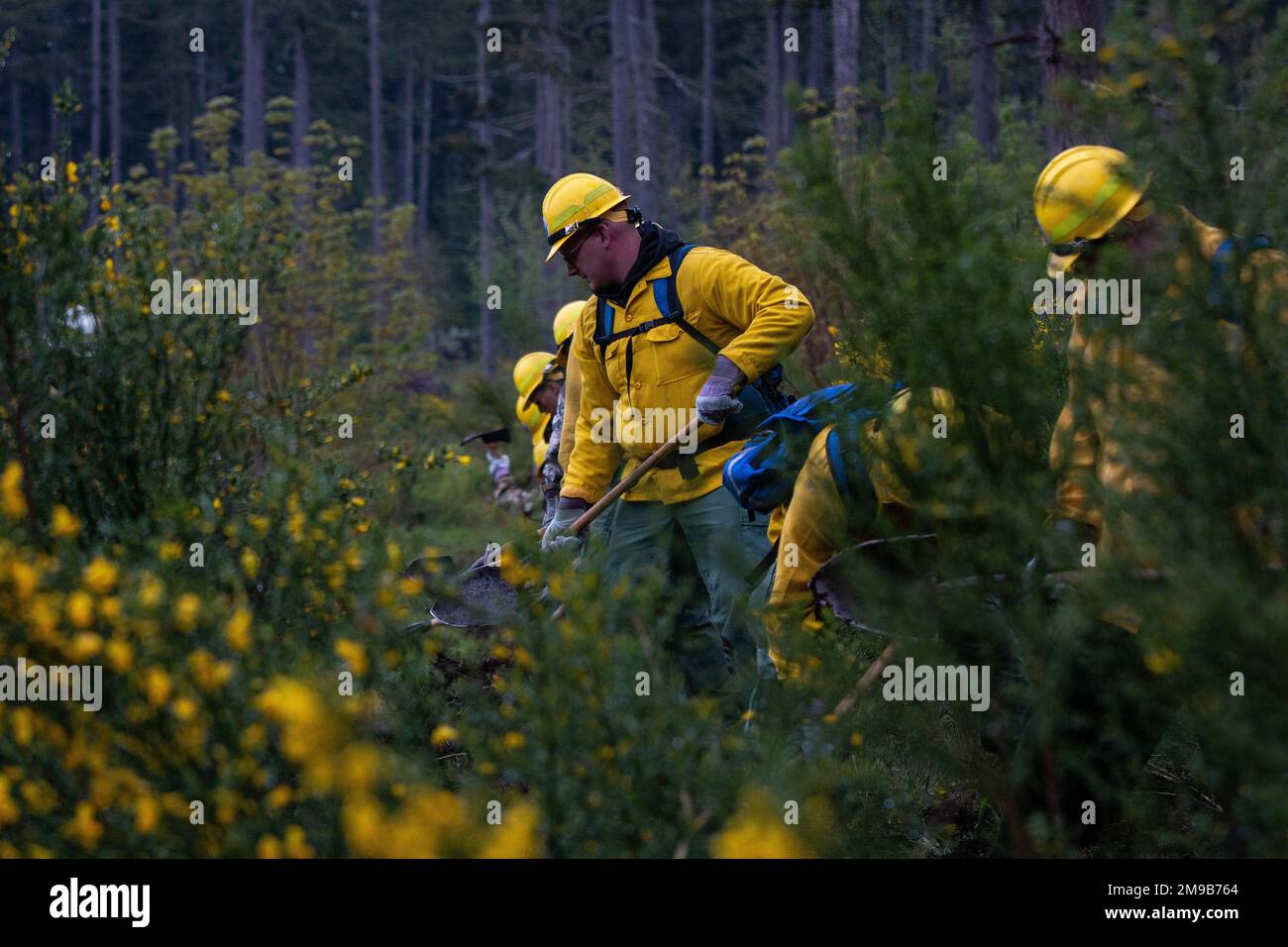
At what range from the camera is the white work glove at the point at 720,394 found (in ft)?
14.6

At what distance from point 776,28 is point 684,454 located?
86.1ft

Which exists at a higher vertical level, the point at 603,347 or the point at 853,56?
the point at 853,56

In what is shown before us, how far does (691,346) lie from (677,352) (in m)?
0.06

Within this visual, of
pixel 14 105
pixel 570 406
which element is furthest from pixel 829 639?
pixel 14 105

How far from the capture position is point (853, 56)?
50.5ft

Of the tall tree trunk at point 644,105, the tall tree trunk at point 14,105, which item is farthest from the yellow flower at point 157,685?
the tall tree trunk at point 14,105

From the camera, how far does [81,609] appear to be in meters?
2.43

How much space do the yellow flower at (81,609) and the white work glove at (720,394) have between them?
2.37m

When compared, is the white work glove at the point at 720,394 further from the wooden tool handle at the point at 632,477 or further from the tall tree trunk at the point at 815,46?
the tall tree trunk at the point at 815,46

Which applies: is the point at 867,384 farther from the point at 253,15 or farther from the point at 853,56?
the point at 253,15

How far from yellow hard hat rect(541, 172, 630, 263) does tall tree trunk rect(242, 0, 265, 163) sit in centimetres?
1919

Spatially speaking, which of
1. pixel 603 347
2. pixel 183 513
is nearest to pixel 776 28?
pixel 603 347
